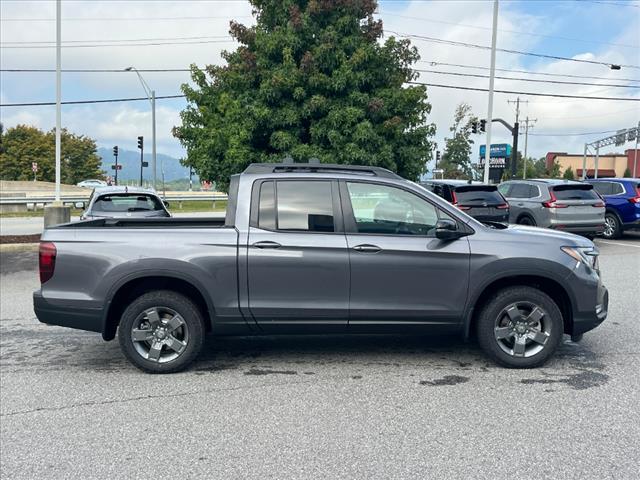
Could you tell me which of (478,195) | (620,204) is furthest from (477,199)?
(620,204)

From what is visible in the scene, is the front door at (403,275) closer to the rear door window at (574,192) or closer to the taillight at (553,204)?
the taillight at (553,204)

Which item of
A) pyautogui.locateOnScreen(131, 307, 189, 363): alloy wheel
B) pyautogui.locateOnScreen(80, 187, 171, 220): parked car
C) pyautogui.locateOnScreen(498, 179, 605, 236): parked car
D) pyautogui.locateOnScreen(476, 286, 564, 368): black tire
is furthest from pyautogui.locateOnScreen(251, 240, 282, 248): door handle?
pyautogui.locateOnScreen(498, 179, 605, 236): parked car

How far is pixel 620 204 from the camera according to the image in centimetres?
1628

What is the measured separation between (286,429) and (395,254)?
183 centimetres

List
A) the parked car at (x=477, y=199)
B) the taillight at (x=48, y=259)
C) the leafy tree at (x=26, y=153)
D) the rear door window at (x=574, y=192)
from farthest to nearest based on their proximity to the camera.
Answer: the leafy tree at (x=26, y=153), the rear door window at (x=574, y=192), the parked car at (x=477, y=199), the taillight at (x=48, y=259)

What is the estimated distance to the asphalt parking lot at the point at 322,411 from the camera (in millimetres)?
3490

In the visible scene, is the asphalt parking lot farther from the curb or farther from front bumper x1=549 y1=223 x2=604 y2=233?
the curb

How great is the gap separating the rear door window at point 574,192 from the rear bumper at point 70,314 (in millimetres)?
12083

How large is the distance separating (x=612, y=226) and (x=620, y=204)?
67 centimetres

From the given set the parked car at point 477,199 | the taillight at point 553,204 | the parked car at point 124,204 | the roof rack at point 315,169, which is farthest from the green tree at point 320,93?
the roof rack at point 315,169

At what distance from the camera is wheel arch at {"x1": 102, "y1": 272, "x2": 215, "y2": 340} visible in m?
5.04

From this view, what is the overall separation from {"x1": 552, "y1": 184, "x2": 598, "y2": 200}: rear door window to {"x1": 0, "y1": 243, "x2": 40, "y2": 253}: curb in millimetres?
12799

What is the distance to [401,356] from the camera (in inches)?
223

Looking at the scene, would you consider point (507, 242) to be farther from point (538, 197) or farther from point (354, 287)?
point (538, 197)
